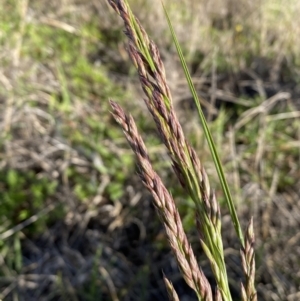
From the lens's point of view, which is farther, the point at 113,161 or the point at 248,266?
the point at 113,161

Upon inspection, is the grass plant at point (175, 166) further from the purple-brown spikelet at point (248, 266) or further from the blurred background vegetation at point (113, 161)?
the blurred background vegetation at point (113, 161)

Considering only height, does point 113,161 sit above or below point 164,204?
below

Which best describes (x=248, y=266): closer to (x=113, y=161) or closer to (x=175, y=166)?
(x=175, y=166)

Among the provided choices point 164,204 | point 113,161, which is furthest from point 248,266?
point 113,161

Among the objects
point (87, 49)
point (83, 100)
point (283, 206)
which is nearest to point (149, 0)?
point (87, 49)

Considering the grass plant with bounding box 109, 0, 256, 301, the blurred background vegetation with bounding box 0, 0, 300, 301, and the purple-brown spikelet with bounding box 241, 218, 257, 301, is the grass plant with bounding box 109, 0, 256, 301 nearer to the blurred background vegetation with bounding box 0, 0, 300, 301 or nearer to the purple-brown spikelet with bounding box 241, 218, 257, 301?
the purple-brown spikelet with bounding box 241, 218, 257, 301

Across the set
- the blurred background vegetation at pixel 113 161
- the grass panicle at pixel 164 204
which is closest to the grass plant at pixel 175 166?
the grass panicle at pixel 164 204

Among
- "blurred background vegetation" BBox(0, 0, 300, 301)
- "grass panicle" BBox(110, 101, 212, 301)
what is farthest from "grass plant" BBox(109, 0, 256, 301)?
"blurred background vegetation" BBox(0, 0, 300, 301)

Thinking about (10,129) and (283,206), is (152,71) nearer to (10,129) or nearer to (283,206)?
(283,206)
